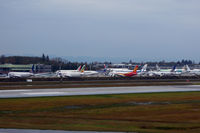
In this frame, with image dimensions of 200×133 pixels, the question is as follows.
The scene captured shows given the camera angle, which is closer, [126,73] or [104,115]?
[104,115]

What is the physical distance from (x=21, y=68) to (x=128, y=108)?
156 m

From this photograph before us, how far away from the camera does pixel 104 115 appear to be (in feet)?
97.1

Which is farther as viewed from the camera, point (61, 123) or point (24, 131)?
point (61, 123)

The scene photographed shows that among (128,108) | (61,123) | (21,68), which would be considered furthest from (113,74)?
(61,123)

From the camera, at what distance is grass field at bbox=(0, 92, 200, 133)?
24.0 m

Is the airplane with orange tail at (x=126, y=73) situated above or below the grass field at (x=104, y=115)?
above

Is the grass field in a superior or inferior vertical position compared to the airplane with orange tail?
inferior

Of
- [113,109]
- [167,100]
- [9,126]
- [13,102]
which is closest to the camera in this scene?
[9,126]

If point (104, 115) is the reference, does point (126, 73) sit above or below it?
above

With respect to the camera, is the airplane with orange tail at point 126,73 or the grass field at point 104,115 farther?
the airplane with orange tail at point 126,73

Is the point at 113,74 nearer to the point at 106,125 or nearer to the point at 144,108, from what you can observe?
the point at 144,108

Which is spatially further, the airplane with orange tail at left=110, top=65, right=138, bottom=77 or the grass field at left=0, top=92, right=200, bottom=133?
the airplane with orange tail at left=110, top=65, right=138, bottom=77

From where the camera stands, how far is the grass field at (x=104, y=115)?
23986mm

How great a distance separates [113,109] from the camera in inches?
1305
